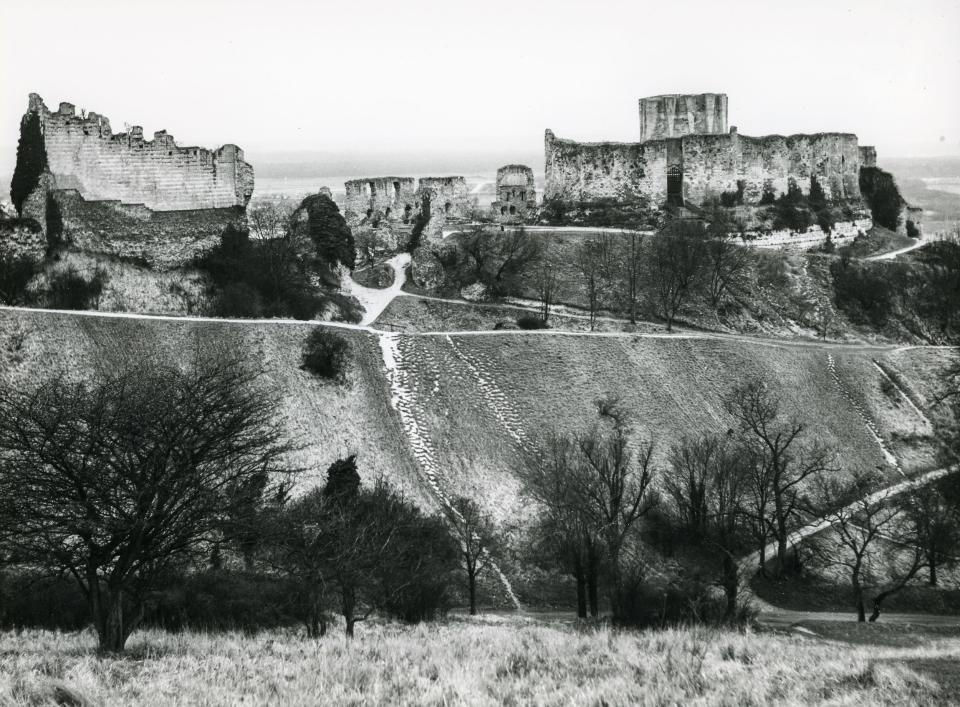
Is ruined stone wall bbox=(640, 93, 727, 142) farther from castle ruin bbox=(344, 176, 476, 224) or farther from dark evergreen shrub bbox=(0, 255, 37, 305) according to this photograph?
dark evergreen shrub bbox=(0, 255, 37, 305)

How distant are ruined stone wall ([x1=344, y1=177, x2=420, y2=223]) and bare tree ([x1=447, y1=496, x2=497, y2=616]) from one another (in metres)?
26.0

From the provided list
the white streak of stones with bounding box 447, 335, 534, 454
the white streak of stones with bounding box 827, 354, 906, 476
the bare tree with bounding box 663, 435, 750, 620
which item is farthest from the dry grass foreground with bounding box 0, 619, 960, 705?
the white streak of stones with bounding box 827, 354, 906, 476

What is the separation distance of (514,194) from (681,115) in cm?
1162

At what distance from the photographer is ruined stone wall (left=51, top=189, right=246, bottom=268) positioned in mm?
44281

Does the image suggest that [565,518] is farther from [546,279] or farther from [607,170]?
[607,170]

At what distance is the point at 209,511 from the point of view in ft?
59.2

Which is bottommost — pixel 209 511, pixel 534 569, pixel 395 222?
pixel 534 569

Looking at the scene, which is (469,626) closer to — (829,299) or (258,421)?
(258,421)

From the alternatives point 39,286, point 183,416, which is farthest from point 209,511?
point 39,286

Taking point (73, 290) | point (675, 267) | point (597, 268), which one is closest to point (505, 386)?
point (675, 267)

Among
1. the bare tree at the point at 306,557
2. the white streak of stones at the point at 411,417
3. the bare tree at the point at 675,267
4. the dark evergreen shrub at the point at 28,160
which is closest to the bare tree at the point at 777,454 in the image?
the bare tree at the point at 675,267

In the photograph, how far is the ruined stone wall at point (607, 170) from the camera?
6122cm

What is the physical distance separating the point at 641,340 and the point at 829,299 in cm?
1480

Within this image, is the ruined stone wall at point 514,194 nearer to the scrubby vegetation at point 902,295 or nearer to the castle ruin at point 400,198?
the castle ruin at point 400,198
